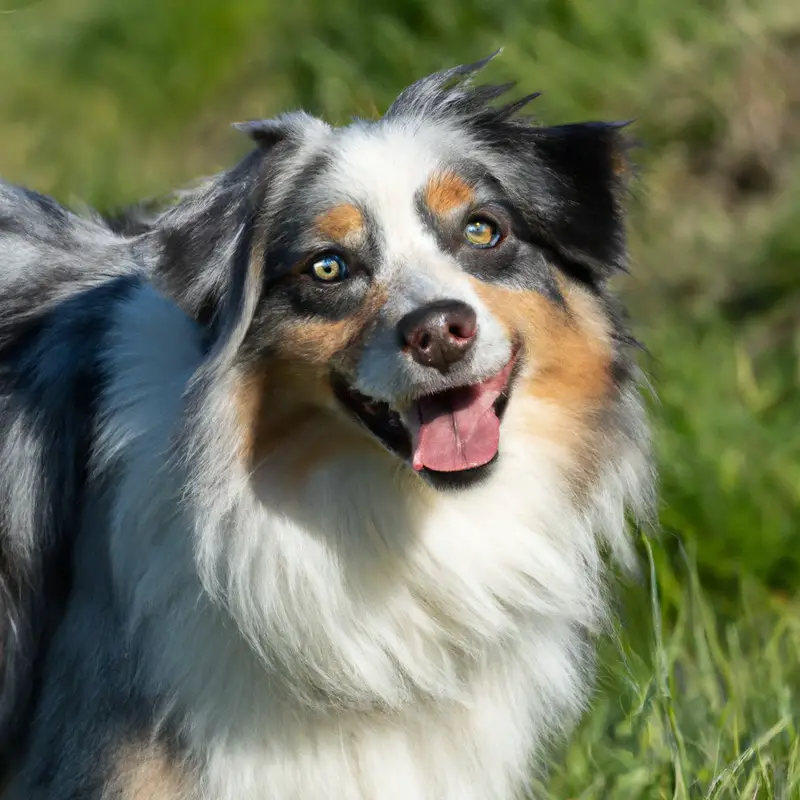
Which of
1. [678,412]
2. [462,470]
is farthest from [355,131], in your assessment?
[678,412]

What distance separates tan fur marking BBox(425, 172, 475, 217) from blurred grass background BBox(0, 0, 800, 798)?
119 centimetres

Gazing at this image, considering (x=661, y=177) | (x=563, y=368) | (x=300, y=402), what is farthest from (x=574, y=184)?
(x=661, y=177)

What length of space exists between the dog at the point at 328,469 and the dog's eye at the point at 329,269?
0.02m

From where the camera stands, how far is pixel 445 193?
336 cm

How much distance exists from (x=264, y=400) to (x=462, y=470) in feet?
1.71

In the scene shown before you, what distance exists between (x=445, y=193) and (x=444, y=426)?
1.91ft

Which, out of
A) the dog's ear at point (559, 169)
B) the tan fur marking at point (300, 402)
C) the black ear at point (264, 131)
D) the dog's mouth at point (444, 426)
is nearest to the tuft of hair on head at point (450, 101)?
the dog's ear at point (559, 169)

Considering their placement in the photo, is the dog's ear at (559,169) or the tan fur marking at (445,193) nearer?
the tan fur marking at (445,193)

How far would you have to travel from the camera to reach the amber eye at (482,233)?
134 inches

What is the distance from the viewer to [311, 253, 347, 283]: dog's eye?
3.32 metres

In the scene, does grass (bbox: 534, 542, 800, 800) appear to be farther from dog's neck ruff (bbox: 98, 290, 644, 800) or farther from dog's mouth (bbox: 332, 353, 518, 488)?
dog's mouth (bbox: 332, 353, 518, 488)

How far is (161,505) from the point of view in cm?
333

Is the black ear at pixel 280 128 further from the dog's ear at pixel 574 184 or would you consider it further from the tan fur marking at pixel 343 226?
the dog's ear at pixel 574 184

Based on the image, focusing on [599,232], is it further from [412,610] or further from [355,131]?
[412,610]
